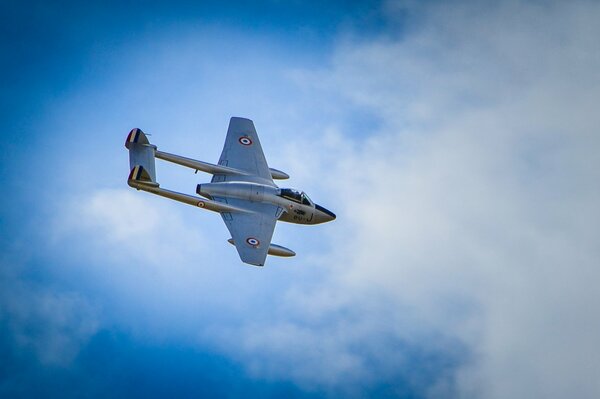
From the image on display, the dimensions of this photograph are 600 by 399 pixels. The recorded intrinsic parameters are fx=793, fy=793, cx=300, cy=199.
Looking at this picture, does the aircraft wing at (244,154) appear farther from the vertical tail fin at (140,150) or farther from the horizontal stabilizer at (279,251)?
the horizontal stabilizer at (279,251)

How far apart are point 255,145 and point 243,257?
12.4 m

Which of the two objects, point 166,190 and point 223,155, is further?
point 223,155

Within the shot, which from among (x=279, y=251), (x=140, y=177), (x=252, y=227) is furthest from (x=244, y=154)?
(x=140, y=177)

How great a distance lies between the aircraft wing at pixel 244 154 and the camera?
64750mm

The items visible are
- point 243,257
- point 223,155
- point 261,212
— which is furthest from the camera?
point 223,155

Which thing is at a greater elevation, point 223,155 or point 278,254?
point 223,155

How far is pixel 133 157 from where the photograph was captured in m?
62.2

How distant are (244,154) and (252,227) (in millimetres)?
8203

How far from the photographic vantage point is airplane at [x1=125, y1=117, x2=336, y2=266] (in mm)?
60000

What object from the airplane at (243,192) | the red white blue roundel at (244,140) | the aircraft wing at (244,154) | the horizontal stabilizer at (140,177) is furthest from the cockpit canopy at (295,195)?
the horizontal stabilizer at (140,177)

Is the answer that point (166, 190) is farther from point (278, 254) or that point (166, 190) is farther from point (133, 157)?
point (278, 254)

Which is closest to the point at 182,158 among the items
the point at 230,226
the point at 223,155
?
the point at 223,155

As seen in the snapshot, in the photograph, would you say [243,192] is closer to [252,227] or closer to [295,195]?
[252,227]

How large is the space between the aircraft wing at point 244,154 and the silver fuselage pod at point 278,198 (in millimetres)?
1598
